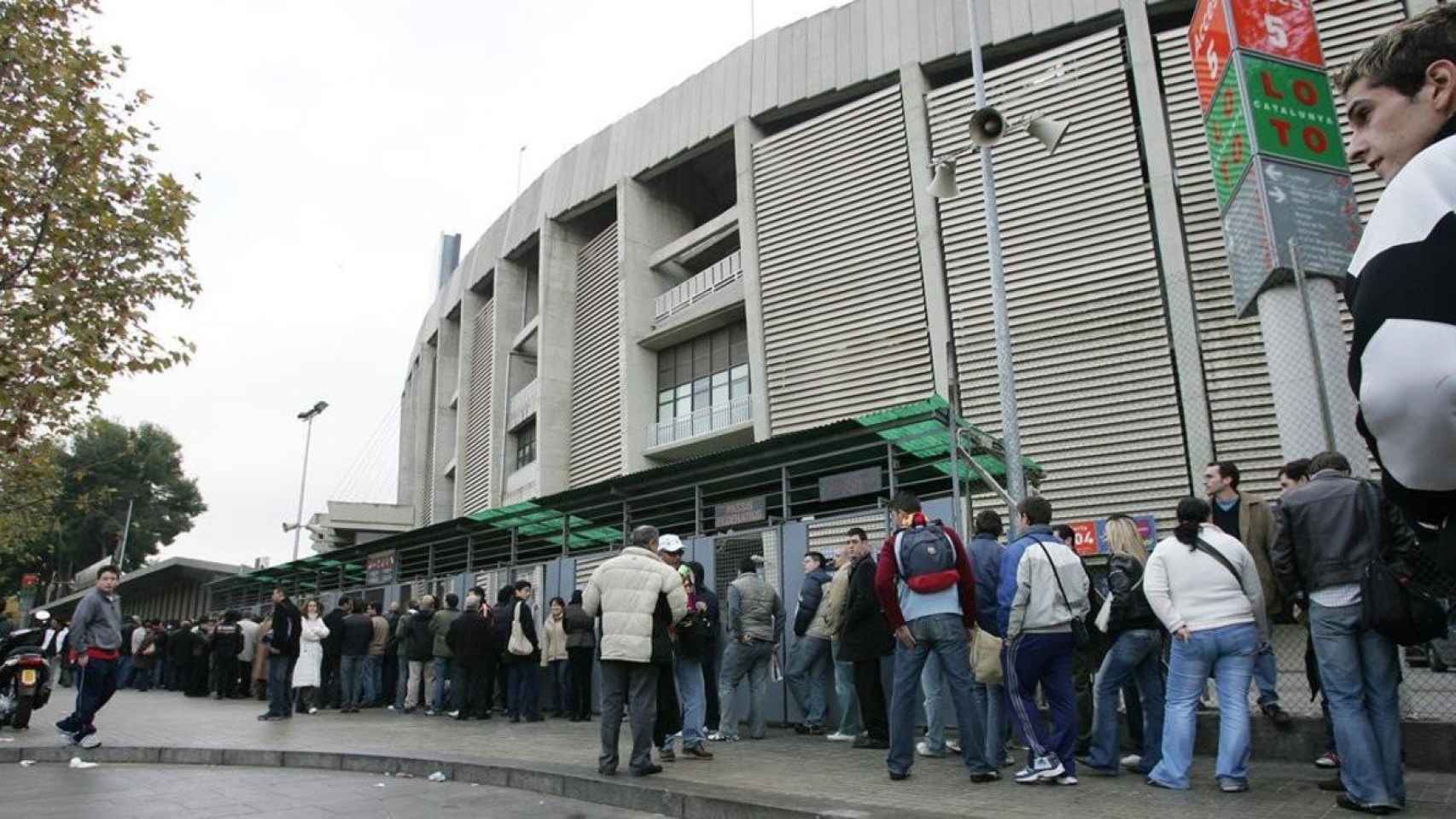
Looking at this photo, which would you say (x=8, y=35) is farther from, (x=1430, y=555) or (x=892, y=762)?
(x=1430, y=555)

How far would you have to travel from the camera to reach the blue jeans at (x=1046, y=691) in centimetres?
635

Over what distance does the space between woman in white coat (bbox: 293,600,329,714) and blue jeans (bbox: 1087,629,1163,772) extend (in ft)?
39.7

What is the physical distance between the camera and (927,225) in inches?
831

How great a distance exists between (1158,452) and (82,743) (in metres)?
16.8

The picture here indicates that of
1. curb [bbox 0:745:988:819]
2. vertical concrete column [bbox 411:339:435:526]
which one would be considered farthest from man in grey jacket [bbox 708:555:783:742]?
vertical concrete column [bbox 411:339:435:526]

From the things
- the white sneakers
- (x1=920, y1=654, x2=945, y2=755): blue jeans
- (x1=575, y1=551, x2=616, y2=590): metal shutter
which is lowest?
the white sneakers

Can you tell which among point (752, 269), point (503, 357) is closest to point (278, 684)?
point (752, 269)

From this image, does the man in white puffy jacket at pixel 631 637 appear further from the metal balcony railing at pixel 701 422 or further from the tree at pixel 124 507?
the tree at pixel 124 507

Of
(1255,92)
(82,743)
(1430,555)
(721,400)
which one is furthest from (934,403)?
(721,400)

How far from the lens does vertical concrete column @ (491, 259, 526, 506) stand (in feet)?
108

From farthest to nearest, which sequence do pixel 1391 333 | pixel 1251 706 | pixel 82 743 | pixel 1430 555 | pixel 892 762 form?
1. pixel 82 743
2. pixel 1251 706
3. pixel 892 762
4. pixel 1430 555
5. pixel 1391 333

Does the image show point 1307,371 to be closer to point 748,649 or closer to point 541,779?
point 748,649

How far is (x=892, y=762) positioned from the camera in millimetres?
6652

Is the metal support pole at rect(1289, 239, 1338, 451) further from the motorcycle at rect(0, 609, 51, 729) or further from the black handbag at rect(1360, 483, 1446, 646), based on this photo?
the motorcycle at rect(0, 609, 51, 729)
